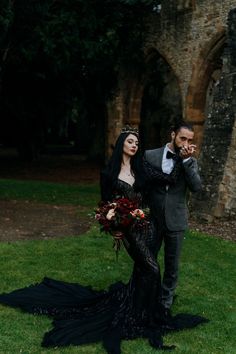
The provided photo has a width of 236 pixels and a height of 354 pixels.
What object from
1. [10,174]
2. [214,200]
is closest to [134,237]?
[214,200]

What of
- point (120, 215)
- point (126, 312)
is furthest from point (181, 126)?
point (126, 312)

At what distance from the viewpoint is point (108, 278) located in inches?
282

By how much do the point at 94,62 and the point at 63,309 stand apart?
13649mm

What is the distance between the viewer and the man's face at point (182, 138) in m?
5.28

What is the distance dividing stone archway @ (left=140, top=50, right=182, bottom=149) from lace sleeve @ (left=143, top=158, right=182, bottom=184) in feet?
56.9

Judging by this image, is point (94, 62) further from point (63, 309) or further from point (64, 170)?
point (63, 309)

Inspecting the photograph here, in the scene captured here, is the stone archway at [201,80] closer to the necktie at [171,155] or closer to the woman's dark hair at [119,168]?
the necktie at [171,155]

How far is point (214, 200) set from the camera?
11.4 meters

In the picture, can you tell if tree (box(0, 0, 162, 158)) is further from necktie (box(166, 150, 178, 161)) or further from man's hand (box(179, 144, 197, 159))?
man's hand (box(179, 144, 197, 159))

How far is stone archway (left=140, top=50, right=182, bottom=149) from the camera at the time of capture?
23.5 metres

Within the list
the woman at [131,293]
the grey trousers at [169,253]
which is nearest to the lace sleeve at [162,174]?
the woman at [131,293]

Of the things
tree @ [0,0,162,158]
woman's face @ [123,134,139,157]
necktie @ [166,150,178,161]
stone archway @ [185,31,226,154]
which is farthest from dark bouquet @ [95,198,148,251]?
stone archway @ [185,31,226,154]

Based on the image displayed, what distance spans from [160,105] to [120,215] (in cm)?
2100

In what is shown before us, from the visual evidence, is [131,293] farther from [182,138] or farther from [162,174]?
[182,138]
